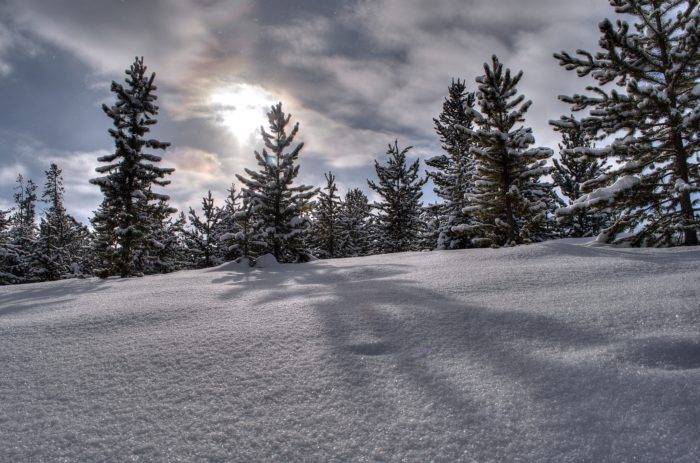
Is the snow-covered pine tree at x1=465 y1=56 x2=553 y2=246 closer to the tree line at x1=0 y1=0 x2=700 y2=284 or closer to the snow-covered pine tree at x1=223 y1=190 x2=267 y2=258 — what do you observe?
the tree line at x1=0 y1=0 x2=700 y2=284

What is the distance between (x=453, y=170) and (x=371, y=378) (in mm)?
21158

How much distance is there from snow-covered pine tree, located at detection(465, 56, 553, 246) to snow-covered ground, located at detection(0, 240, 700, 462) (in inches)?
332

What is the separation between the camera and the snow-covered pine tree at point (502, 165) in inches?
460

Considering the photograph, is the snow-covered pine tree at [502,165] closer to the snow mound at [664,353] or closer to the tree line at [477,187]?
the tree line at [477,187]

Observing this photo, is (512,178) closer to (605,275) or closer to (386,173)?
(605,275)

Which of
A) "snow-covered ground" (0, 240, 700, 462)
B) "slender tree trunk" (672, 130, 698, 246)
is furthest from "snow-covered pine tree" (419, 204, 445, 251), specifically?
"snow-covered ground" (0, 240, 700, 462)

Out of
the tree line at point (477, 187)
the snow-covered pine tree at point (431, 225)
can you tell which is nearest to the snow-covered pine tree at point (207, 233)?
the tree line at point (477, 187)

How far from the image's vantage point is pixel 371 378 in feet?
6.89

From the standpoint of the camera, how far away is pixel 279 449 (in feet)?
5.15

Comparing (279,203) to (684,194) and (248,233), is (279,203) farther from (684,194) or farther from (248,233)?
(684,194)

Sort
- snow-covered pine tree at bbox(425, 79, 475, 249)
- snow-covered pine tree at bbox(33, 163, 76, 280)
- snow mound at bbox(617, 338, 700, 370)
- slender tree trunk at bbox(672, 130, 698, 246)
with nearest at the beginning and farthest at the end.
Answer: snow mound at bbox(617, 338, 700, 370) < slender tree trunk at bbox(672, 130, 698, 246) < snow-covered pine tree at bbox(425, 79, 475, 249) < snow-covered pine tree at bbox(33, 163, 76, 280)

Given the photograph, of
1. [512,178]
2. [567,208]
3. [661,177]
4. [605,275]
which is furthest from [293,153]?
[605,275]

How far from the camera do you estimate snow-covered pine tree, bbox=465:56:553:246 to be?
11.7 metres

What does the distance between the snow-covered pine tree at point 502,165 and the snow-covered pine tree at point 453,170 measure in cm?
624
